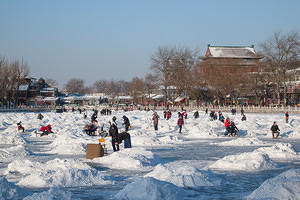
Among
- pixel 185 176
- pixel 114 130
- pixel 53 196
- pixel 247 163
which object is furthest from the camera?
pixel 114 130

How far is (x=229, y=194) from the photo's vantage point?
10344 mm

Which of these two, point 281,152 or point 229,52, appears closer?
point 281,152

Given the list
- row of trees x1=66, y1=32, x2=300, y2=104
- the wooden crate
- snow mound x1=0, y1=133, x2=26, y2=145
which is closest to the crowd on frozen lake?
the wooden crate

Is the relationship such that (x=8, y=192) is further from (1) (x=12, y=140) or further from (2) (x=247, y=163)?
(1) (x=12, y=140)

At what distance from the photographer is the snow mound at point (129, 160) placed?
14459 millimetres

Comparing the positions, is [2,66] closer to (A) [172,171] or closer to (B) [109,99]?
(B) [109,99]

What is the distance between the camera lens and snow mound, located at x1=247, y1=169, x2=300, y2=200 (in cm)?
871

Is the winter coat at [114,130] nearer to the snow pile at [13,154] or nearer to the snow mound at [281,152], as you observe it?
the snow pile at [13,154]

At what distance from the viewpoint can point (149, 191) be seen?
8.88 metres

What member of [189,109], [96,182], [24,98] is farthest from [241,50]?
[96,182]

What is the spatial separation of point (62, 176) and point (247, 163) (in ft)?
19.8

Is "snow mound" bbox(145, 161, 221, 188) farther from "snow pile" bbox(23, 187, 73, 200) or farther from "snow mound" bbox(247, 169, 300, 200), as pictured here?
"snow pile" bbox(23, 187, 73, 200)

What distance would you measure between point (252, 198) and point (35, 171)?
6.72 meters

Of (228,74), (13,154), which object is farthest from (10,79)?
(13,154)
